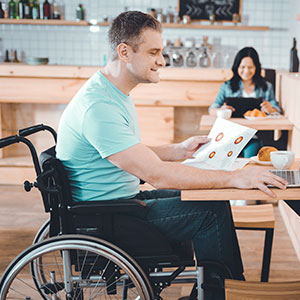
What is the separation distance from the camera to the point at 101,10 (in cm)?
543

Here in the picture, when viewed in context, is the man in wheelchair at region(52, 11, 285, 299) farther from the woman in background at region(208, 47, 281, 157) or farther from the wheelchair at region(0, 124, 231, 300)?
the woman in background at region(208, 47, 281, 157)

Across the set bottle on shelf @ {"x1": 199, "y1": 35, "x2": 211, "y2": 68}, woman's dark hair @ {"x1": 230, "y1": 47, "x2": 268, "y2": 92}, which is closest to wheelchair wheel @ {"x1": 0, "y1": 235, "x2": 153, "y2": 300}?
woman's dark hair @ {"x1": 230, "y1": 47, "x2": 268, "y2": 92}

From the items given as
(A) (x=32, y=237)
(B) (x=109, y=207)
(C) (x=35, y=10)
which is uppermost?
(C) (x=35, y=10)

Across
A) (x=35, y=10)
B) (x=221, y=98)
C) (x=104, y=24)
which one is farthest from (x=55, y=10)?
(x=221, y=98)

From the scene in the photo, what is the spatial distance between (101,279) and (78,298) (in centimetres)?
18

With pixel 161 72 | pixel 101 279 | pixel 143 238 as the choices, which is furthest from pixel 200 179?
pixel 161 72

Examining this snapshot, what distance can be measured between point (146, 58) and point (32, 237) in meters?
1.74

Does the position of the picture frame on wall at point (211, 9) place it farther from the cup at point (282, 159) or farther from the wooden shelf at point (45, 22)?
the cup at point (282, 159)

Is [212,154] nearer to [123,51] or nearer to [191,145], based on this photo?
[191,145]

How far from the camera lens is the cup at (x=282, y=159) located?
5.56 ft

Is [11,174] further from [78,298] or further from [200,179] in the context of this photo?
[200,179]

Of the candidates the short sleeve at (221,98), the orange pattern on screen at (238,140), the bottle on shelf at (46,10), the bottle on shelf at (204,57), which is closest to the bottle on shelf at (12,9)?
the bottle on shelf at (46,10)

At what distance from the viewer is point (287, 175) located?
5.19ft

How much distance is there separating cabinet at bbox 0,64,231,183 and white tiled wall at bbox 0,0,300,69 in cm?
113
